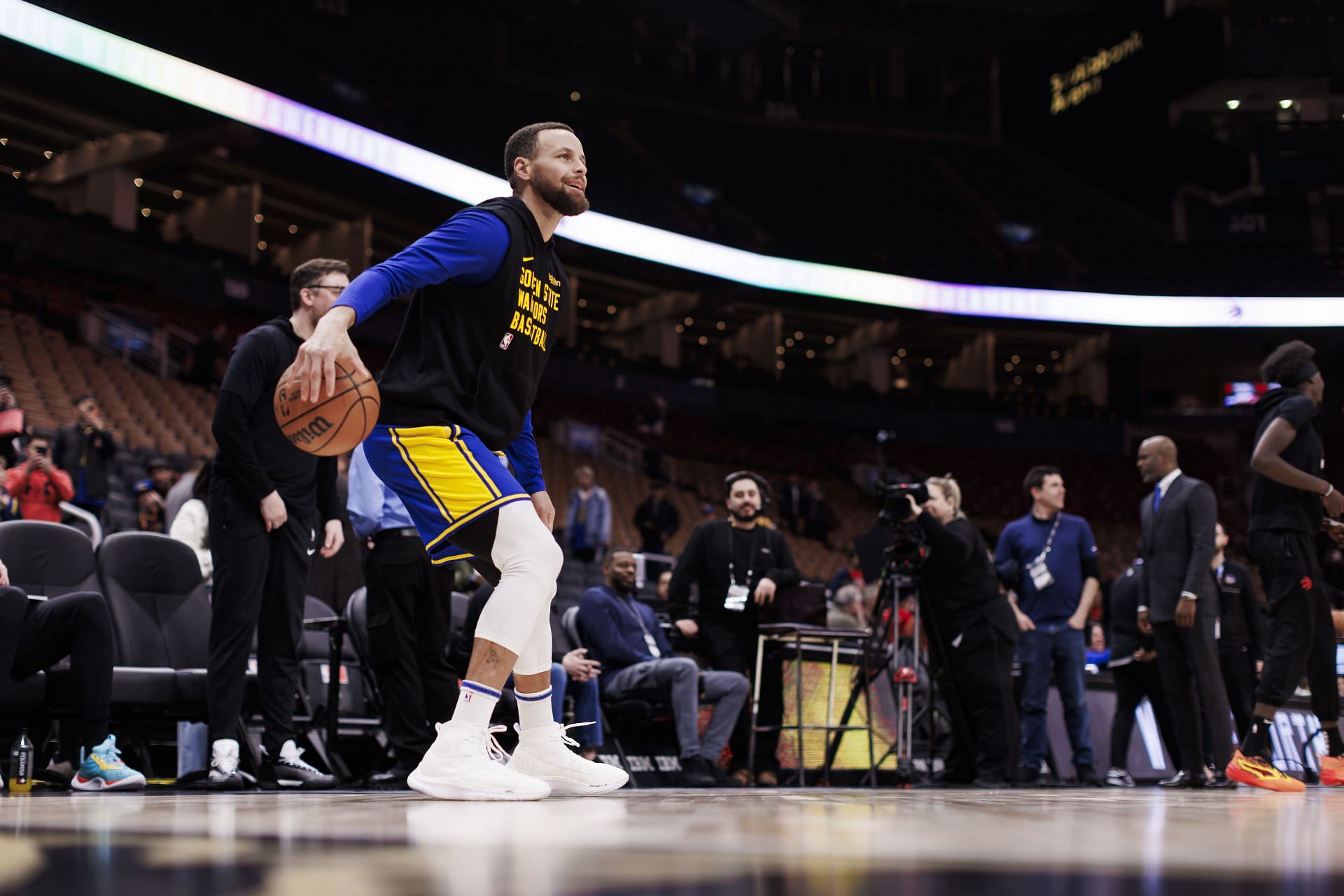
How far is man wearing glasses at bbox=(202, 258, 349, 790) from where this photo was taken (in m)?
4.24

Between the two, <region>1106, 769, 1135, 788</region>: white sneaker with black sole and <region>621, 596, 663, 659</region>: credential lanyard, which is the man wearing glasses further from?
<region>1106, 769, 1135, 788</region>: white sneaker with black sole

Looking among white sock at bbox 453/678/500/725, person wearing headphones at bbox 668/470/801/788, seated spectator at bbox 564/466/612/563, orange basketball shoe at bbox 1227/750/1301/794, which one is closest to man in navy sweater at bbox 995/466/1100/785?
person wearing headphones at bbox 668/470/801/788

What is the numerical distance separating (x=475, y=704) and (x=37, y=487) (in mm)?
5233

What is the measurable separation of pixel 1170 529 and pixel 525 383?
406 centimetres

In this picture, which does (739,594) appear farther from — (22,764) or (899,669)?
(22,764)

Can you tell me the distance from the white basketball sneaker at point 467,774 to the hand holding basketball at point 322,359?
2.80 ft

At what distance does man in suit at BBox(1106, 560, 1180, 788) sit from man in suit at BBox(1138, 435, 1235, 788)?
1033 mm

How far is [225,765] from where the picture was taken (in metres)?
4.11

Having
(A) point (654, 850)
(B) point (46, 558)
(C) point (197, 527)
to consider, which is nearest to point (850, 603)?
(C) point (197, 527)

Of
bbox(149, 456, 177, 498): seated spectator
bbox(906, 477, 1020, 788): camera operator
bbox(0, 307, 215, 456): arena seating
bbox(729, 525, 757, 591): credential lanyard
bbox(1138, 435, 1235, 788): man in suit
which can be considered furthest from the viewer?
bbox(0, 307, 215, 456): arena seating

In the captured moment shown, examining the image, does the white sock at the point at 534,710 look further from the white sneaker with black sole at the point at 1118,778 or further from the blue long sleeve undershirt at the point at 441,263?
the white sneaker with black sole at the point at 1118,778

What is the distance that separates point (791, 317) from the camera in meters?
28.6

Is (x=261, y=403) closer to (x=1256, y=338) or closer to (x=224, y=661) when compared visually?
(x=224, y=661)

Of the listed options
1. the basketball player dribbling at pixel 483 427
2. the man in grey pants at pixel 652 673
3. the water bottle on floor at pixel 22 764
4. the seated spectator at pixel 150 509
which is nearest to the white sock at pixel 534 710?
the basketball player dribbling at pixel 483 427
